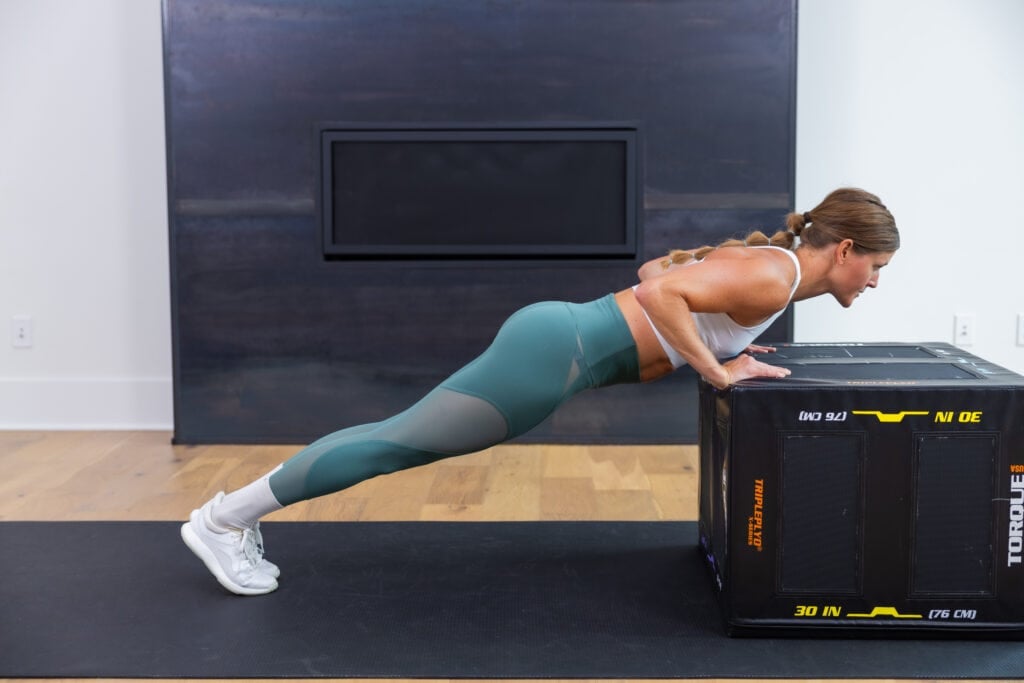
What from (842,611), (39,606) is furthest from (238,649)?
(842,611)

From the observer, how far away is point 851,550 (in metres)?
2.07

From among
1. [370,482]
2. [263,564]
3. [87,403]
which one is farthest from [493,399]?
[87,403]

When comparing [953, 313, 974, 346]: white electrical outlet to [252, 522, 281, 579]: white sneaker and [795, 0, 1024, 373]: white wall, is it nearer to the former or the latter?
[795, 0, 1024, 373]: white wall

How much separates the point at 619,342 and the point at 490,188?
5.59 ft

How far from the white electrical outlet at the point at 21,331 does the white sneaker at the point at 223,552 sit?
2.23m

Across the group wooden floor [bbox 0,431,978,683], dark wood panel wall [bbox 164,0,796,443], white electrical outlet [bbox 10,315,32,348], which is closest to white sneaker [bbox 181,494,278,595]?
wooden floor [bbox 0,431,978,683]

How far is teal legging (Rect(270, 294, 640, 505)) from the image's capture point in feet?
7.04

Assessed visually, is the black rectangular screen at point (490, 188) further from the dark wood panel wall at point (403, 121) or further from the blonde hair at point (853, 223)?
the blonde hair at point (853, 223)

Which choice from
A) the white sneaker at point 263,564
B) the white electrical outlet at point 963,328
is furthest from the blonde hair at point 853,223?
the white electrical outlet at point 963,328

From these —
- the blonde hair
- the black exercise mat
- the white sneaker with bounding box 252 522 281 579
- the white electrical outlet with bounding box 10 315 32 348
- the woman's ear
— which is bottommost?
the black exercise mat

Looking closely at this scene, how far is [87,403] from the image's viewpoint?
4.20m

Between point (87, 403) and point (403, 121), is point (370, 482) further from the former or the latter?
point (87, 403)

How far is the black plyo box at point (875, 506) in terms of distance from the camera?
6.69 ft

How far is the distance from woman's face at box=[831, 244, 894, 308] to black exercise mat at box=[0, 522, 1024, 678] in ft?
2.34
